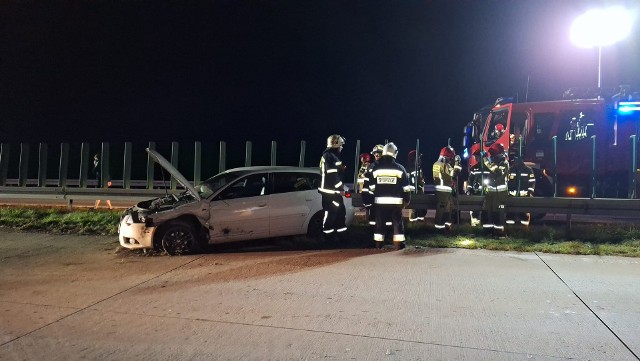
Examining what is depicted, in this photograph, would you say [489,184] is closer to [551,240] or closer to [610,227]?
[551,240]

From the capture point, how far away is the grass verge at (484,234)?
8.13 meters

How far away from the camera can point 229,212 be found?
7961mm

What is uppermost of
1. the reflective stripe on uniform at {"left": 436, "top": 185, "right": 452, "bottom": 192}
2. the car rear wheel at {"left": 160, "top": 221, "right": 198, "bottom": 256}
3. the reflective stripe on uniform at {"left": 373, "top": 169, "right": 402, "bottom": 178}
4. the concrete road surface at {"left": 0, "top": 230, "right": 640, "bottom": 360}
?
the reflective stripe on uniform at {"left": 373, "top": 169, "right": 402, "bottom": 178}

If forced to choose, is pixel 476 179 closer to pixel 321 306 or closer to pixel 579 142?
pixel 579 142

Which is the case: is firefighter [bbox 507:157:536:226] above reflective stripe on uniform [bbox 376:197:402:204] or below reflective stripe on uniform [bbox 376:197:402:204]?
above

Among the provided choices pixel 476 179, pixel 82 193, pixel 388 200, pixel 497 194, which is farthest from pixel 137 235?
pixel 476 179

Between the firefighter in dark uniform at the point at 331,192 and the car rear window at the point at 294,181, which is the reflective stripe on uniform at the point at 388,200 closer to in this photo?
the firefighter in dark uniform at the point at 331,192

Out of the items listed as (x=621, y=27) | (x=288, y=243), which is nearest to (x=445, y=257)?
(x=288, y=243)

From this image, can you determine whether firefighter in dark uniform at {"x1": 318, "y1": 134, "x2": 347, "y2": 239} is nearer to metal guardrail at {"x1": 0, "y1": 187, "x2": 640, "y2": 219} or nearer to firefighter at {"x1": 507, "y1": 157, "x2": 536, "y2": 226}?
metal guardrail at {"x1": 0, "y1": 187, "x2": 640, "y2": 219}

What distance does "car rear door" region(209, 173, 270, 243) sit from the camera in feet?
26.1

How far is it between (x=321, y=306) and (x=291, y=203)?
3.20m

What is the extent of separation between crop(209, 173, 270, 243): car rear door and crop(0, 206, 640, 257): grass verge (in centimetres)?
184

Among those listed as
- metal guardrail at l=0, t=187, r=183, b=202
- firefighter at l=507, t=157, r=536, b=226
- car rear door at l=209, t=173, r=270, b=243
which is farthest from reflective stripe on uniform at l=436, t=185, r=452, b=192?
metal guardrail at l=0, t=187, r=183, b=202

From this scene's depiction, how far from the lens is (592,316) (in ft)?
16.1
